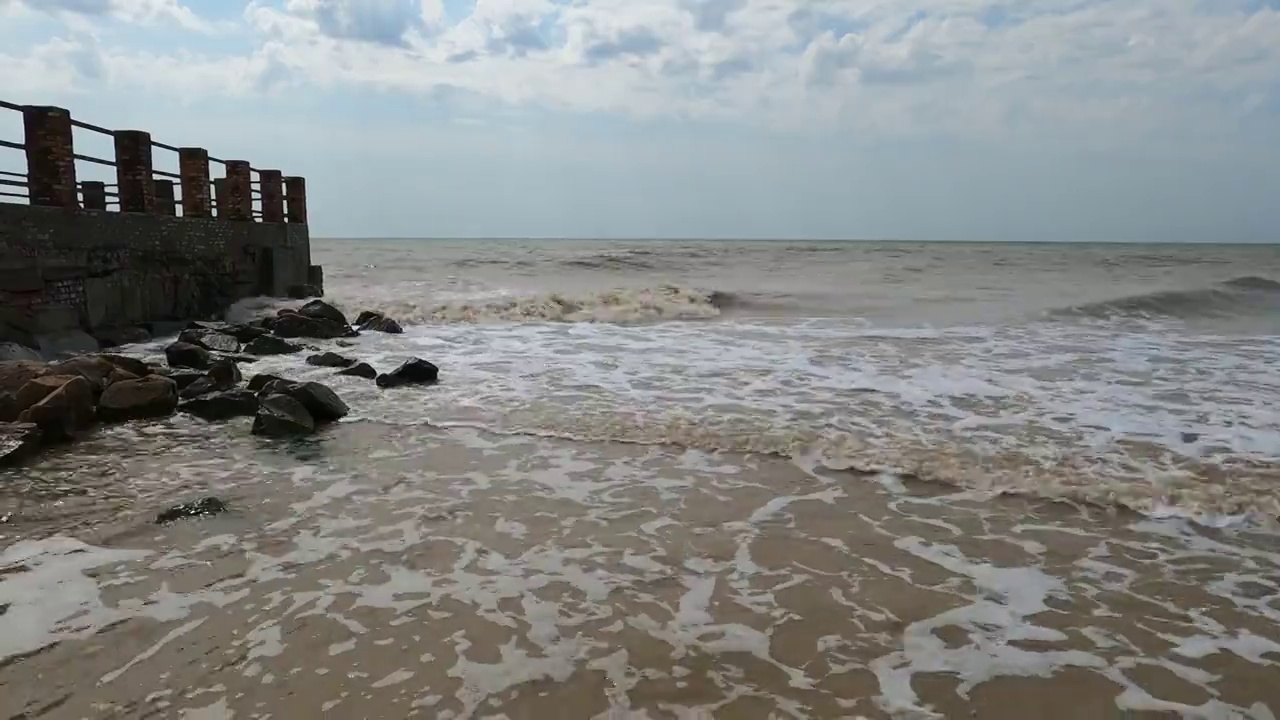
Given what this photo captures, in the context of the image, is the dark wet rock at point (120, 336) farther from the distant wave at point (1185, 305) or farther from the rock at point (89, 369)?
the distant wave at point (1185, 305)

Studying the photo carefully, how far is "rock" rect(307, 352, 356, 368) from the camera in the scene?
1003 centimetres

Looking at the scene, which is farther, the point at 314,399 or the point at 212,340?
the point at 212,340

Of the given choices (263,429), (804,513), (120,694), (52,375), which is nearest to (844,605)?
(804,513)

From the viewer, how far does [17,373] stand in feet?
22.8

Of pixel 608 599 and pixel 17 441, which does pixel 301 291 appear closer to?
pixel 17 441

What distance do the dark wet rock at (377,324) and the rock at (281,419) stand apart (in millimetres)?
7416

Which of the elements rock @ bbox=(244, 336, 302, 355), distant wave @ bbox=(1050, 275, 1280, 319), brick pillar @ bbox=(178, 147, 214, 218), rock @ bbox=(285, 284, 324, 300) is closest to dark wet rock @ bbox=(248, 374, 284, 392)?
rock @ bbox=(244, 336, 302, 355)

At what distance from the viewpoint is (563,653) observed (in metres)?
3.30

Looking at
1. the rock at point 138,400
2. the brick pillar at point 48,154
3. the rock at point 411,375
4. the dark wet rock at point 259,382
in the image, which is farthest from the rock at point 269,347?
the rock at point 138,400

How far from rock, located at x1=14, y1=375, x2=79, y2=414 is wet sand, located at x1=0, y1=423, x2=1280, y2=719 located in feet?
4.32

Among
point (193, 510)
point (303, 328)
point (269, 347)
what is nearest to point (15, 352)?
point (269, 347)

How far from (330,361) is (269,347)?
1.83m

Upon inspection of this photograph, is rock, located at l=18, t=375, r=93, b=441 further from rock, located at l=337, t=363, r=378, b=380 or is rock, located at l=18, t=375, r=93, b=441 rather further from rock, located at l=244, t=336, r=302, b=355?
rock, located at l=244, t=336, r=302, b=355

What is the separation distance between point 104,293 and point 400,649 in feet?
35.7
